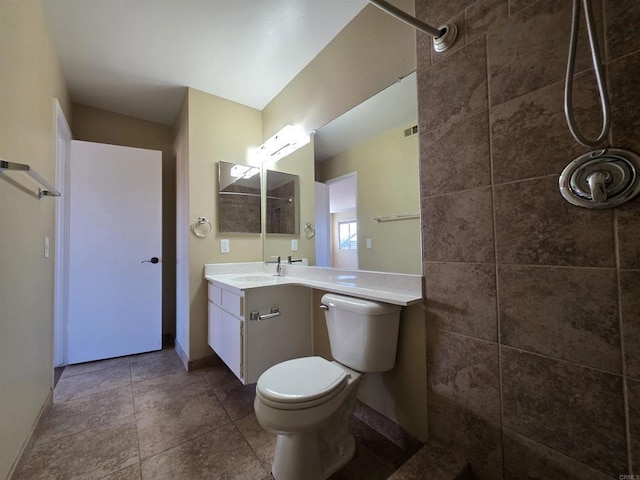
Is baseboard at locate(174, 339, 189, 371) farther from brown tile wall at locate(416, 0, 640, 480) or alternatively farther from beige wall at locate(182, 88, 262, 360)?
brown tile wall at locate(416, 0, 640, 480)

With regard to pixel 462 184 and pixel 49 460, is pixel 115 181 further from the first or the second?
pixel 462 184

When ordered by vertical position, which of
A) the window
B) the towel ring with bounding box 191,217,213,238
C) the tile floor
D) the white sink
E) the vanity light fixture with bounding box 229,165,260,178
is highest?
the vanity light fixture with bounding box 229,165,260,178

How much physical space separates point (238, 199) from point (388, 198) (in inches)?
59.3

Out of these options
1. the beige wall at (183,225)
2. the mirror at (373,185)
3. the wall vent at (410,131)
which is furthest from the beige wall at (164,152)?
the wall vent at (410,131)

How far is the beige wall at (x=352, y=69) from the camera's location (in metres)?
1.38

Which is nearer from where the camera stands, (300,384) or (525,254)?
(525,254)

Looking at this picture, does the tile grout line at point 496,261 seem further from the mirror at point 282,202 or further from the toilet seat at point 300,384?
the mirror at point 282,202

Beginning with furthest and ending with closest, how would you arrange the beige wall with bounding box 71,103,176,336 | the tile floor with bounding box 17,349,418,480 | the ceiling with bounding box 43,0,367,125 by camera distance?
the beige wall with bounding box 71,103,176,336 → the ceiling with bounding box 43,0,367,125 → the tile floor with bounding box 17,349,418,480

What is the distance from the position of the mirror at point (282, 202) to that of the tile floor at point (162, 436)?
129cm

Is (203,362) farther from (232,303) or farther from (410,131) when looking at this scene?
(410,131)

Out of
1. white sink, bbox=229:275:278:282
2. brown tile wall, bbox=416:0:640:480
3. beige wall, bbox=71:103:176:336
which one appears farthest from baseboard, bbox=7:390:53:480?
brown tile wall, bbox=416:0:640:480

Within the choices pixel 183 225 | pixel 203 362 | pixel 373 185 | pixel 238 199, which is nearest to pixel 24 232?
pixel 183 225

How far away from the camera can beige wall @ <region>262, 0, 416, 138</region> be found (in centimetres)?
138

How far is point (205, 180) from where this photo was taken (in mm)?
2293
